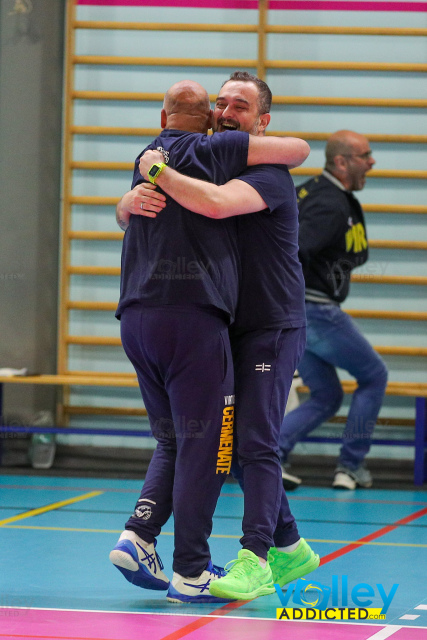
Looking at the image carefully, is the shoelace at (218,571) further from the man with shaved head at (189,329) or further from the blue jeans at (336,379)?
the blue jeans at (336,379)

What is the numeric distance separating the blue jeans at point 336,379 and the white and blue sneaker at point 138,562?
8.13ft

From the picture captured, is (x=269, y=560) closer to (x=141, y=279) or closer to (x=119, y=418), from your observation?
(x=141, y=279)

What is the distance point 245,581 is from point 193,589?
0.54ft

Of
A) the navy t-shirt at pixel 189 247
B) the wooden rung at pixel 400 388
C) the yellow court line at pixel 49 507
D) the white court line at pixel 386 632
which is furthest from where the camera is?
the wooden rung at pixel 400 388

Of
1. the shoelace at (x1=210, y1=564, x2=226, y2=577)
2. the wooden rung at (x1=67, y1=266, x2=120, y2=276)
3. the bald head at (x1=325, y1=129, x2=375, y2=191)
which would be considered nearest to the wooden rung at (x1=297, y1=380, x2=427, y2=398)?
the bald head at (x1=325, y1=129, x2=375, y2=191)

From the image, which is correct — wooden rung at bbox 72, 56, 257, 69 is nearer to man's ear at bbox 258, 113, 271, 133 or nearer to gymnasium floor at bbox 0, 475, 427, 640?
gymnasium floor at bbox 0, 475, 427, 640

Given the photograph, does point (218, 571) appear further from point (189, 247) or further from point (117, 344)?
point (117, 344)

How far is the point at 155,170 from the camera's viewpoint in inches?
105

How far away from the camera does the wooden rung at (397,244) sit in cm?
607

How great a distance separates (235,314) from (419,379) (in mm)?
3529

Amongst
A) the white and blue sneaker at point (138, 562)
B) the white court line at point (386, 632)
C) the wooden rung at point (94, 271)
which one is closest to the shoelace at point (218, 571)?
the white and blue sneaker at point (138, 562)

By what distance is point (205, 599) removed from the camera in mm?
2682

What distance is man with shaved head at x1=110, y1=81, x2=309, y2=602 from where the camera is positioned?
2646 millimetres
